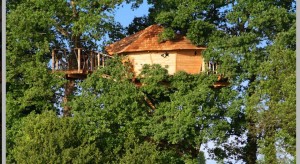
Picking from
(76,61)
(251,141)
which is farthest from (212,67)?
(76,61)

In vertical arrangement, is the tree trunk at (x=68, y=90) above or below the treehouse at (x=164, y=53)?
below

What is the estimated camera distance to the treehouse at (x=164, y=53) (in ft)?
43.8

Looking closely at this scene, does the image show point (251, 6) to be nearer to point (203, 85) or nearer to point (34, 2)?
point (203, 85)

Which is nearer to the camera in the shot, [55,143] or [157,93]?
[55,143]

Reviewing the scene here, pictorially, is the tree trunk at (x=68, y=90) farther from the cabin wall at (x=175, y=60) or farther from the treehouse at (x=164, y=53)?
the cabin wall at (x=175, y=60)

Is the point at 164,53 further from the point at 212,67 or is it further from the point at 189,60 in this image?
the point at 212,67

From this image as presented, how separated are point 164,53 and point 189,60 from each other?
0.40m

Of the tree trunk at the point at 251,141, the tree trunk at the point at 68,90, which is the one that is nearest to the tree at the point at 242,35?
the tree trunk at the point at 251,141

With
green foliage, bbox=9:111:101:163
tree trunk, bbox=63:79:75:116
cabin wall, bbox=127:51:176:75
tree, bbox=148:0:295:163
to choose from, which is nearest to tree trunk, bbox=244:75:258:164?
tree, bbox=148:0:295:163

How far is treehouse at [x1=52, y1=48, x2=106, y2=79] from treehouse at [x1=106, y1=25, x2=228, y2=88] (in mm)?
269

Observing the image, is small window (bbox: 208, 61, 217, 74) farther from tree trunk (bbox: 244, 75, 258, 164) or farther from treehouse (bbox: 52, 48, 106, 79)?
treehouse (bbox: 52, 48, 106, 79)

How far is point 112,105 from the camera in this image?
12.7 meters

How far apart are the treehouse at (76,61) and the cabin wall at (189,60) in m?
→ 1.17

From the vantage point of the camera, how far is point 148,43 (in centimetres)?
1349
